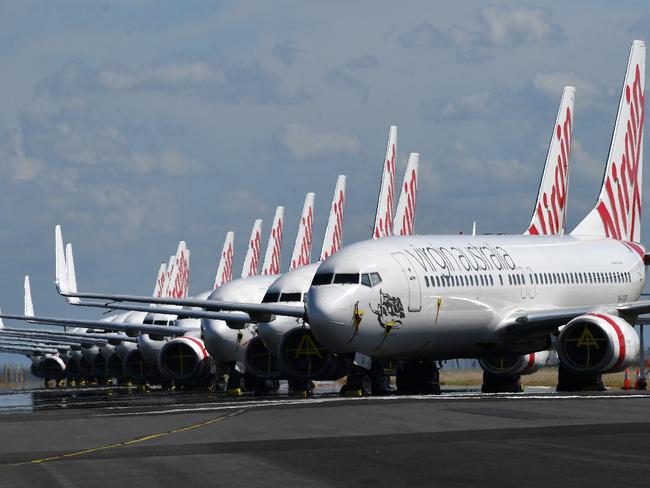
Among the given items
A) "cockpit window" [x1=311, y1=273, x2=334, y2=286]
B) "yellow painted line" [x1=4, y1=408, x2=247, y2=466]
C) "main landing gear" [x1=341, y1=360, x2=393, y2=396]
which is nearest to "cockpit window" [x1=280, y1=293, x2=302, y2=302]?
"main landing gear" [x1=341, y1=360, x2=393, y2=396]

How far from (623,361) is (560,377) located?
12.3 feet

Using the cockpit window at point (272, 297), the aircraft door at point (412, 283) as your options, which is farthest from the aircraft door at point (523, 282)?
the cockpit window at point (272, 297)

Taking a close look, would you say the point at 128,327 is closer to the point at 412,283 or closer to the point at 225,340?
the point at 225,340

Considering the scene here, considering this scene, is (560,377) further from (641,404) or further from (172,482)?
(172,482)

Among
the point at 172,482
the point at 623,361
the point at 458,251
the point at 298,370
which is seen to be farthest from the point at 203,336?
the point at 172,482

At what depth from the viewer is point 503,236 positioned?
43.6 m

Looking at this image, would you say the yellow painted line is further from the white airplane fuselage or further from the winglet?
the winglet

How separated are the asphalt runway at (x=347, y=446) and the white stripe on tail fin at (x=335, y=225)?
1476 inches

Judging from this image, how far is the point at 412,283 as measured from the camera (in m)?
36.5

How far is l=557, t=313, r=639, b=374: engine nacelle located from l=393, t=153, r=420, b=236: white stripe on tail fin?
24926mm

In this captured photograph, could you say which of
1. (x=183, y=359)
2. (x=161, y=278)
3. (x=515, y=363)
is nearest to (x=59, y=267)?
(x=183, y=359)

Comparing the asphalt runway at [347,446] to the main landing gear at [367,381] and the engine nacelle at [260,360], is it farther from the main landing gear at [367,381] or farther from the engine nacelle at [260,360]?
the engine nacelle at [260,360]

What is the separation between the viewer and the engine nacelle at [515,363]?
4353cm

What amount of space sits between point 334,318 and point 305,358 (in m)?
5.36
